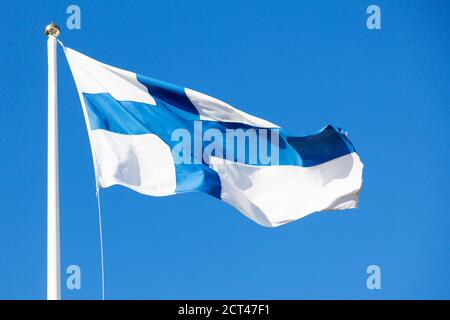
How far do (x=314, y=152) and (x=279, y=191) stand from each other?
35.8 inches

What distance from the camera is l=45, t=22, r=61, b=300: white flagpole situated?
14938mm

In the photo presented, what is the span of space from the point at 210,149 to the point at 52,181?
340cm

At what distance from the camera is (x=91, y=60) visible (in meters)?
17.6

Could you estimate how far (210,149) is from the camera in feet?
59.0

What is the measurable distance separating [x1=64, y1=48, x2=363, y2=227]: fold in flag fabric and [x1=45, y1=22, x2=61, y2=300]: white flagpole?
100 centimetres
